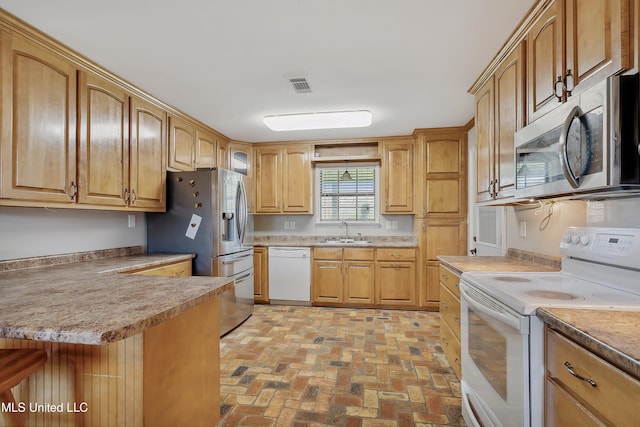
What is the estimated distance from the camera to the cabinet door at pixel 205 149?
3.71m

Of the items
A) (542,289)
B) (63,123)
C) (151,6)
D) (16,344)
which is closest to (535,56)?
(542,289)

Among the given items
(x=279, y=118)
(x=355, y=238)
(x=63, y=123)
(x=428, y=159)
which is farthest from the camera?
(x=355, y=238)

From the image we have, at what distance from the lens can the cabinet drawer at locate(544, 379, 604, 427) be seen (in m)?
0.87

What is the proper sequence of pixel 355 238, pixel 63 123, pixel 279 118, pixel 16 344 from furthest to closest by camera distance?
1. pixel 355 238
2. pixel 279 118
3. pixel 63 123
4. pixel 16 344

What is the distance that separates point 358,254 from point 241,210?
65.9 inches

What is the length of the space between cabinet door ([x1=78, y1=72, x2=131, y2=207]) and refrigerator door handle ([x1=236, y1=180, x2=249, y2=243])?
3.88ft

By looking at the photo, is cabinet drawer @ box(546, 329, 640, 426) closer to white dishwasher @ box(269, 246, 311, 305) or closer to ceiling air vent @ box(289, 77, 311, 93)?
ceiling air vent @ box(289, 77, 311, 93)

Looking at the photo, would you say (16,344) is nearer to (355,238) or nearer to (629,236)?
(629,236)

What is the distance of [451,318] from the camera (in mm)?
2355

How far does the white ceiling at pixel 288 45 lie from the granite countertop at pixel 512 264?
1488 mm

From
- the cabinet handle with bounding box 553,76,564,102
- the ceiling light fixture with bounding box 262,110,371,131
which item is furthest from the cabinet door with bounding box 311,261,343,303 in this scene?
the cabinet handle with bounding box 553,76,564,102

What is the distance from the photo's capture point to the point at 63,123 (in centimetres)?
207

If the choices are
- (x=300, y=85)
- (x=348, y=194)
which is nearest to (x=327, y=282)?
(x=348, y=194)

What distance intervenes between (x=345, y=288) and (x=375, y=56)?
9.66 feet
